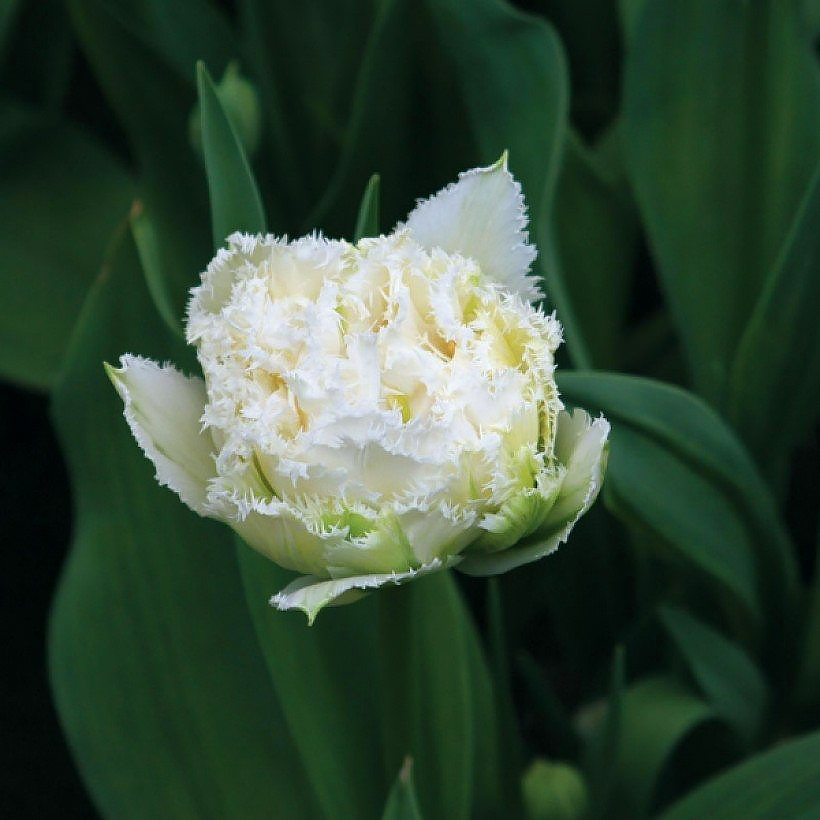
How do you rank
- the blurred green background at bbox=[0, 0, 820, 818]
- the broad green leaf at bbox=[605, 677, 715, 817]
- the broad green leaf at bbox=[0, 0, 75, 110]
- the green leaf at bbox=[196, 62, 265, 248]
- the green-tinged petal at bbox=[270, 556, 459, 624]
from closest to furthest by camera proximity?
the green-tinged petal at bbox=[270, 556, 459, 624]
the green leaf at bbox=[196, 62, 265, 248]
the blurred green background at bbox=[0, 0, 820, 818]
the broad green leaf at bbox=[605, 677, 715, 817]
the broad green leaf at bbox=[0, 0, 75, 110]

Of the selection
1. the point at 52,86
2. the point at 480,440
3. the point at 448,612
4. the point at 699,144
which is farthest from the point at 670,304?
the point at 52,86

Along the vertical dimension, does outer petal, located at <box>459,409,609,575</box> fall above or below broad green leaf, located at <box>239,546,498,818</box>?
above

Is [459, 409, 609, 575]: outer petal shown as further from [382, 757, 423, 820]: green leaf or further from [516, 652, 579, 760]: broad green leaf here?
[516, 652, 579, 760]: broad green leaf

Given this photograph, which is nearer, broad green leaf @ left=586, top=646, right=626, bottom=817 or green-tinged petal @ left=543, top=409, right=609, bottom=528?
green-tinged petal @ left=543, top=409, right=609, bottom=528

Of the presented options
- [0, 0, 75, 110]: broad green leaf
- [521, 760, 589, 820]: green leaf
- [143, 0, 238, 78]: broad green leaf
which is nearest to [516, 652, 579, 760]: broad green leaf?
[521, 760, 589, 820]: green leaf

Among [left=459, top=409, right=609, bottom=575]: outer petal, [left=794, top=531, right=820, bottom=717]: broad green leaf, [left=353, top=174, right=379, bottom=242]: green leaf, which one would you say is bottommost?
[left=794, top=531, right=820, bottom=717]: broad green leaf

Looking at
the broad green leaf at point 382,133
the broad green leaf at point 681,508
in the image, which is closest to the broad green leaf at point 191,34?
the broad green leaf at point 382,133

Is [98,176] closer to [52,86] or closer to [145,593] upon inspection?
[52,86]

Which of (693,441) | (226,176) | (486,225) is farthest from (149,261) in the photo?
(693,441)

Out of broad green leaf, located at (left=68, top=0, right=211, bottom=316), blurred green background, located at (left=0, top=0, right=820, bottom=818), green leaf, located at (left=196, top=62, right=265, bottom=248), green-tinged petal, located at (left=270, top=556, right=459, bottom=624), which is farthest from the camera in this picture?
broad green leaf, located at (left=68, top=0, right=211, bottom=316)
